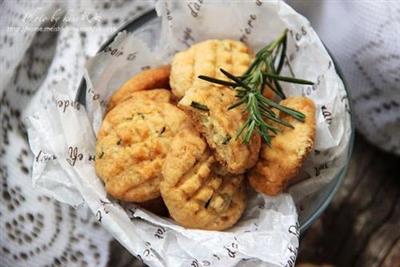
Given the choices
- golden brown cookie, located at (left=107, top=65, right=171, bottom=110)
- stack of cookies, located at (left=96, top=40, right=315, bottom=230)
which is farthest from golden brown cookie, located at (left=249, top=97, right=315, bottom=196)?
golden brown cookie, located at (left=107, top=65, right=171, bottom=110)

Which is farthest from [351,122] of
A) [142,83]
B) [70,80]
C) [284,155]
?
[70,80]

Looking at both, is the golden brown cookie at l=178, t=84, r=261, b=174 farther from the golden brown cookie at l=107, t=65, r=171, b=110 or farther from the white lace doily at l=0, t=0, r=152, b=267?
the white lace doily at l=0, t=0, r=152, b=267

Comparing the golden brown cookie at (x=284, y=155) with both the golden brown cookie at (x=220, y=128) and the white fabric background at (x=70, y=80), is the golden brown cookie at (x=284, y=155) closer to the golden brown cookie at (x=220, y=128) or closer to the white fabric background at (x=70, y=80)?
the golden brown cookie at (x=220, y=128)

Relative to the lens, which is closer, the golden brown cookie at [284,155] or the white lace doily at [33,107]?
the golden brown cookie at [284,155]

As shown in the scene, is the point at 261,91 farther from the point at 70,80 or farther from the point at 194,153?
the point at 70,80

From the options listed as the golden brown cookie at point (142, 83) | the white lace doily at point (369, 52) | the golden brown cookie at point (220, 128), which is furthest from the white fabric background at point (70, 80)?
the golden brown cookie at point (220, 128)

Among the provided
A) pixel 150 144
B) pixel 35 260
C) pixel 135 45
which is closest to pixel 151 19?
pixel 135 45
